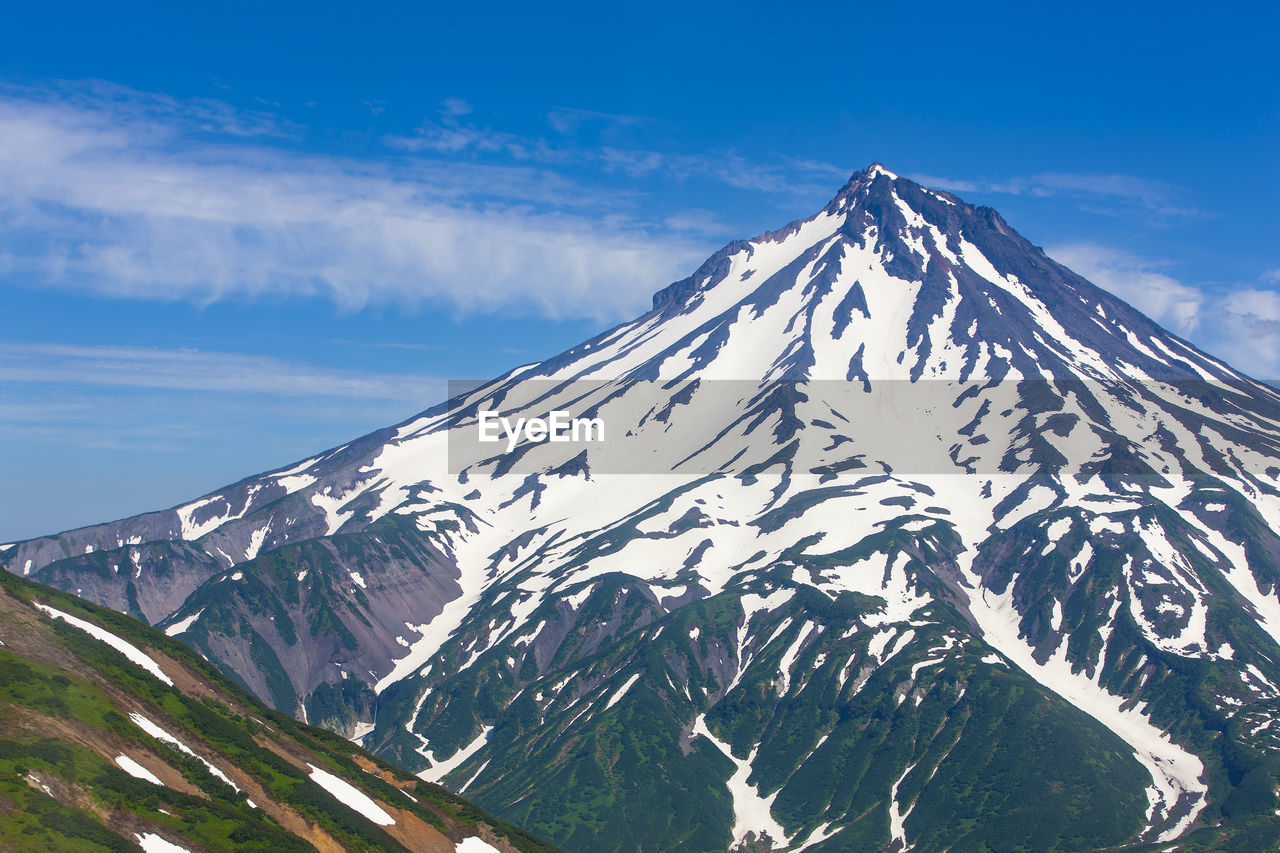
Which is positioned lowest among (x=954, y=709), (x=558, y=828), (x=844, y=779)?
(x=558, y=828)

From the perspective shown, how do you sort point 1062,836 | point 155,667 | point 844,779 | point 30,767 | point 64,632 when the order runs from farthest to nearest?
point 844,779 → point 1062,836 → point 155,667 → point 64,632 → point 30,767

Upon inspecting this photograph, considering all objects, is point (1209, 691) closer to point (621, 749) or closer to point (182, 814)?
point (621, 749)

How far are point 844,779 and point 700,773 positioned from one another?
76.5 ft

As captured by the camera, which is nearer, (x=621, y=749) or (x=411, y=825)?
(x=411, y=825)

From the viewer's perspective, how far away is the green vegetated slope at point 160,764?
195 ft

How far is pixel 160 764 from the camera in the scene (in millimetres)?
69375

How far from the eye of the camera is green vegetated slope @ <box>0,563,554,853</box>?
59344mm

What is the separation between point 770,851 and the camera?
177 m

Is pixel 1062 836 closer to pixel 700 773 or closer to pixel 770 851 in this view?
pixel 770 851

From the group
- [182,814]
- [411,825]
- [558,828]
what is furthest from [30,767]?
[558,828]

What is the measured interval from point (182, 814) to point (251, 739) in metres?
17.4

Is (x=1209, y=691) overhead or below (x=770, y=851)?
overhead

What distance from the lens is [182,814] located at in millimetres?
64688

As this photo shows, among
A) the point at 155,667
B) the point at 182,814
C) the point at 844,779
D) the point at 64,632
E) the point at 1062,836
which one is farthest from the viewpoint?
the point at 844,779
